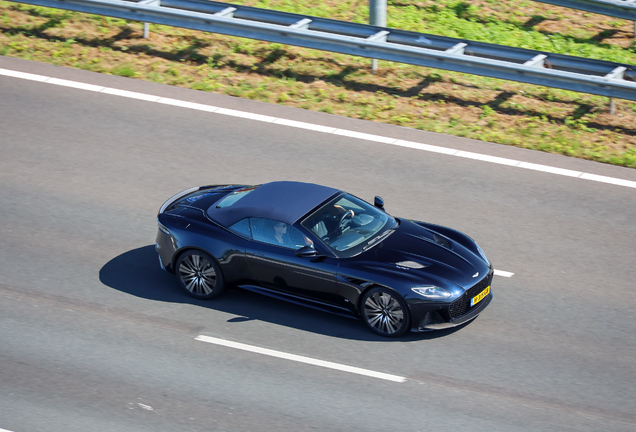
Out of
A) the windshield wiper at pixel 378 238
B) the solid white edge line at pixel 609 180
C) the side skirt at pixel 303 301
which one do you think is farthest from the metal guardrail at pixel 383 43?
the side skirt at pixel 303 301

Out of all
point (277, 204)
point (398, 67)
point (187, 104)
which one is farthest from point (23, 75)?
point (277, 204)

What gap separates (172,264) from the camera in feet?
30.4

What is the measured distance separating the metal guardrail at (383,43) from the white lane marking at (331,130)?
6.43 feet

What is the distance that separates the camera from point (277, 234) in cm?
877

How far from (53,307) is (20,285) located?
67 cm

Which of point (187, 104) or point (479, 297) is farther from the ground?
point (187, 104)

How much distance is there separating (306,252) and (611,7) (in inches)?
406

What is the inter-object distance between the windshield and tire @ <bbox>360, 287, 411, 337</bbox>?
1.88 ft

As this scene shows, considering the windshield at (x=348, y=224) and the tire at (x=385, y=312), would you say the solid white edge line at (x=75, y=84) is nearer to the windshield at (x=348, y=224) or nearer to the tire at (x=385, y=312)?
the windshield at (x=348, y=224)

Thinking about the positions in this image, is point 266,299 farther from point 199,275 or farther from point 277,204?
point 277,204

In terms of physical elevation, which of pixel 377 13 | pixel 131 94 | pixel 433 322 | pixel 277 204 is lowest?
pixel 433 322

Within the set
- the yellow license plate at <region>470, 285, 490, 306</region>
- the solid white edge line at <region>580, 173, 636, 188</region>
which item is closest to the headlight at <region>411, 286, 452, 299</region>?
the yellow license plate at <region>470, 285, 490, 306</region>

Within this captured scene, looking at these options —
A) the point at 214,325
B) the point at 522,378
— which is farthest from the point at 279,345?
the point at 522,378

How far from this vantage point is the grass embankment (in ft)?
44.1
